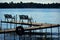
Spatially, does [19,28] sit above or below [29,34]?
above

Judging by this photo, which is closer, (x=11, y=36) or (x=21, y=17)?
(x=11, y=36)

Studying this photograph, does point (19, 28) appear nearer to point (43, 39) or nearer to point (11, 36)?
point (43, 39)

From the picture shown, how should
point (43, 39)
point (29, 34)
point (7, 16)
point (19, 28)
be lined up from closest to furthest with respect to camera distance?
point (19, 28) → point (43, 39) → point (29, 34) → point (7, 16)

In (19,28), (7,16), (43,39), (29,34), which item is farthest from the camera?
(7,16)

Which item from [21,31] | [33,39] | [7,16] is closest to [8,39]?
[33,39]

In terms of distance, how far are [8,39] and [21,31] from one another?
2949 millimetres

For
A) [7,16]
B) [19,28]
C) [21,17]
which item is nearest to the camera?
[19,28]

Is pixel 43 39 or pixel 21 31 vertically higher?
pixel 21 31

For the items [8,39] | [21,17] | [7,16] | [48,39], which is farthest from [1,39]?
[7,16]

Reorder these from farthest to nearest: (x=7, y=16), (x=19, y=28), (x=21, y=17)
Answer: (x=7, y=16) → (x=21, y=17) → (x=19, y=28)

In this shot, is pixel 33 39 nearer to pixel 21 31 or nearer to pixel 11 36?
pixel 11 36

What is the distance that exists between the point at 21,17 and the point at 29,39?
10.4ft

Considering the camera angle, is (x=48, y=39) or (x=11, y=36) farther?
(x=11, y=36)

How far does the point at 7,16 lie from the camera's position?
47.0 ft
